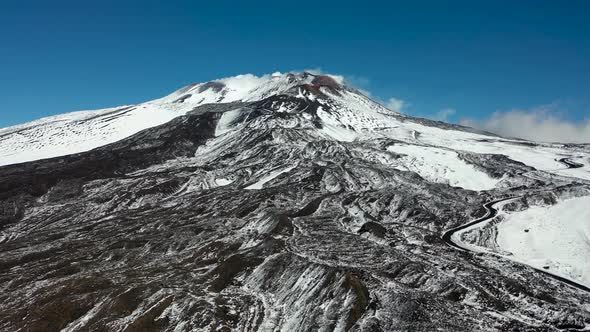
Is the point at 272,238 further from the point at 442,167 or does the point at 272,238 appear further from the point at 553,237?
the point at 442,167

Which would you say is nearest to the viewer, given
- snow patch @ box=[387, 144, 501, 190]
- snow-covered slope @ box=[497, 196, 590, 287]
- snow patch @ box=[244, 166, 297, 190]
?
snow-covered slope @ box=[497, 196, 590, 287]

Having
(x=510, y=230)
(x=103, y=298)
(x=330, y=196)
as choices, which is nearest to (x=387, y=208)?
(x=330, y=196)

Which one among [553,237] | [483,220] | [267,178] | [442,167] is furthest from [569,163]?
[267,178]

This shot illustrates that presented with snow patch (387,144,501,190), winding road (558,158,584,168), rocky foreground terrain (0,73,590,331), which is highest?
winding road (558,158,584,168)

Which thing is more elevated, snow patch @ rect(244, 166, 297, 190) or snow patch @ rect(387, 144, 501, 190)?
snow patch @ rect(387, 144, 501, 190)

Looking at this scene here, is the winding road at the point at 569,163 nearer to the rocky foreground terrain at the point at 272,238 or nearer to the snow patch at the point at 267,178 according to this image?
the rocky foreground terrain at the point at 272,238

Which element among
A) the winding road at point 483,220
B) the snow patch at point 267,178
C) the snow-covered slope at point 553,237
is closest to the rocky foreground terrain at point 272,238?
the snow patch at point 267,178

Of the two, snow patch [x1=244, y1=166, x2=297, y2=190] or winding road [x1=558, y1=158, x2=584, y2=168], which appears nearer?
snow patch [x1=244, y1=166, x2=297, y2=190]

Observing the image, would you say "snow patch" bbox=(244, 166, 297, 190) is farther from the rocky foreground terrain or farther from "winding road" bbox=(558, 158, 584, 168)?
"winding road" bbox=(558, 158, 584, 168)

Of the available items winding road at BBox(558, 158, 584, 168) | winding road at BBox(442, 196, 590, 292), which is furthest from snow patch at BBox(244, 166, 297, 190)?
winding road at BBox(558, 158, 584, 168)
